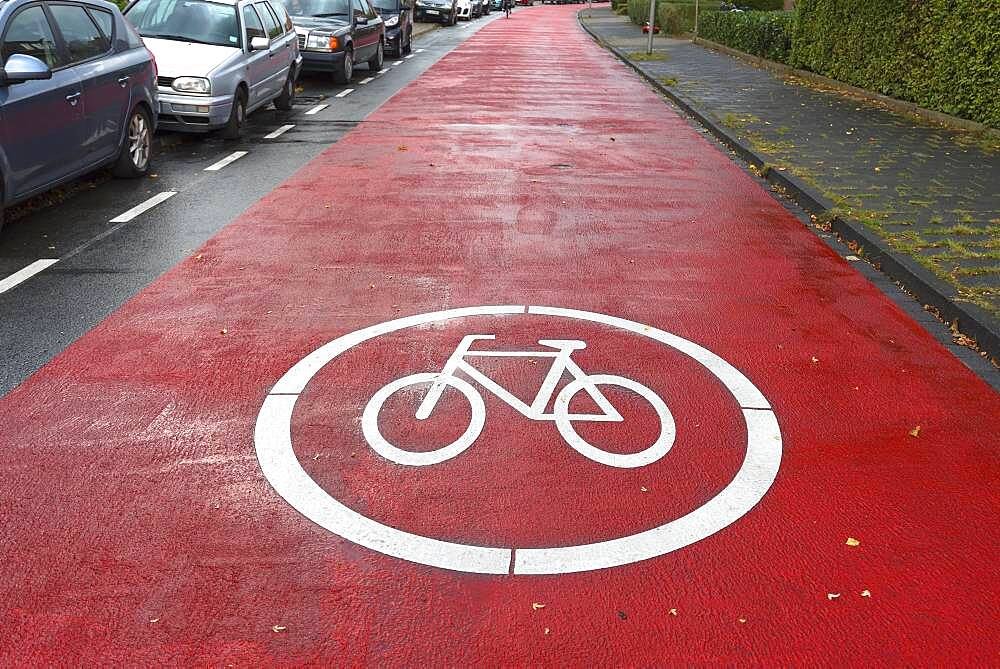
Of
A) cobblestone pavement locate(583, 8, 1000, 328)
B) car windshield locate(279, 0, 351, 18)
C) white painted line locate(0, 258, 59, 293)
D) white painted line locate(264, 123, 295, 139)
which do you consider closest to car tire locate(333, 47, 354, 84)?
car windshield locate(279, 0, 351, 18)

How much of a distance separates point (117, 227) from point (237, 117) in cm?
502

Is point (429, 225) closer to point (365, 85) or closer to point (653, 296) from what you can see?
point (653, 296)

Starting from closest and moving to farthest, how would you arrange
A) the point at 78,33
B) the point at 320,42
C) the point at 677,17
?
the point at 78,33 → the point at 320,42 → the point at 677,17

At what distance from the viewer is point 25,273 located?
22.9ft

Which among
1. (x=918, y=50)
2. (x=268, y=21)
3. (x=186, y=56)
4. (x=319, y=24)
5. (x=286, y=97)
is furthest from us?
(x=319, y=24)

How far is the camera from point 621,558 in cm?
354

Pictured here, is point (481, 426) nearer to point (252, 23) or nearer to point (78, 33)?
point (78, 33)

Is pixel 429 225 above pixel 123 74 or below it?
below

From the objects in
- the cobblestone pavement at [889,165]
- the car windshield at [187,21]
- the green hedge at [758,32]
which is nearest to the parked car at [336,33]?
the car windshield at [187,21]

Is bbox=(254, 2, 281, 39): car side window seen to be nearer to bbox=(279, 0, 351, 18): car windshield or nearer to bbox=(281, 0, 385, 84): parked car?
bbox=(281, 0, 385, 84): parked car

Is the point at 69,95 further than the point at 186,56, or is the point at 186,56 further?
the point at 186,56

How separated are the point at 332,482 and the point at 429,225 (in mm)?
4766

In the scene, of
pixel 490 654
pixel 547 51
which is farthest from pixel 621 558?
pixel 547 51

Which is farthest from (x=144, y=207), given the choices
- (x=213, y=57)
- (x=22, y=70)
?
(x=213, y=57)
